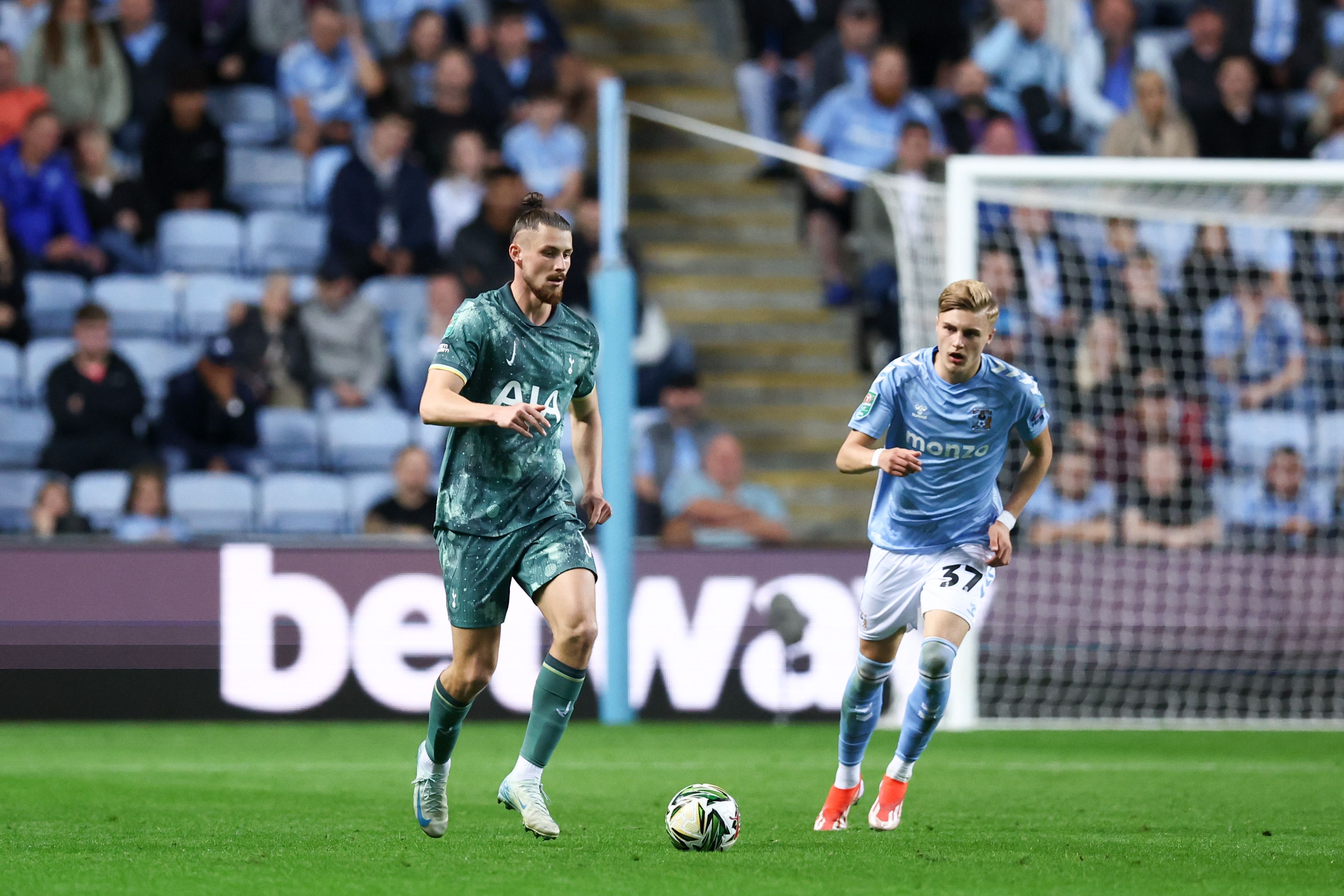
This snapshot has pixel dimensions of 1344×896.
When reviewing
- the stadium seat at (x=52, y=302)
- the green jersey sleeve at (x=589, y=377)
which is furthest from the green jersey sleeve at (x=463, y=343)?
the stadium seat at (x=52, y=302)

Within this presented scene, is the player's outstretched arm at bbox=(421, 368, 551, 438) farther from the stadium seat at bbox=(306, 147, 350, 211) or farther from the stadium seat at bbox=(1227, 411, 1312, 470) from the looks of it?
the stadium seat at bbox=(306, 147, 350, 211)

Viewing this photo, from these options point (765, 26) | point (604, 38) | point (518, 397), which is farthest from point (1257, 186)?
point (518, 397)

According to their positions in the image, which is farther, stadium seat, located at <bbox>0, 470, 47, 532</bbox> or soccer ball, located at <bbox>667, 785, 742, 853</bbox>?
stadium seat, located at <bbox>0, 470, 47, 532</bbox>

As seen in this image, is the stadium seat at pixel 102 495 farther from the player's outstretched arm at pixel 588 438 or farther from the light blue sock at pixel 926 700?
the light blue sock at pixel 926 700

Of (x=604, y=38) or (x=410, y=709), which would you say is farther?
(x=604, y=38)

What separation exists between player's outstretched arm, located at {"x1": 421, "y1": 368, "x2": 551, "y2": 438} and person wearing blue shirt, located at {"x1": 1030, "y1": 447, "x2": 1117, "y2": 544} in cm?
704

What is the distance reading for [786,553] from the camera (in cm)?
1188

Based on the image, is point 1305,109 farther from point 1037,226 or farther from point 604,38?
point 604,38

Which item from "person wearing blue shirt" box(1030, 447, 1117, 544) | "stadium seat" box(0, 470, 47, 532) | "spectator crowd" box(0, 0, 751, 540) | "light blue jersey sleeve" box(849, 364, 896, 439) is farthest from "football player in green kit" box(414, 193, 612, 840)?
"stadium seat" box(0, 470, 47, 532)

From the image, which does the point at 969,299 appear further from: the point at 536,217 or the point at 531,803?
the point at 531,803

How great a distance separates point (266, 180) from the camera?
14.7 m

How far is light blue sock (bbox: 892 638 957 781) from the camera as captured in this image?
682 centimetres

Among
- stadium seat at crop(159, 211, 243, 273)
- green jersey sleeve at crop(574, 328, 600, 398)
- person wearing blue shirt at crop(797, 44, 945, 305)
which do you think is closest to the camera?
green jersey sleeve at crop(574, 328, 600, 398)

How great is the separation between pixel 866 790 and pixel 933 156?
7.67 meters
